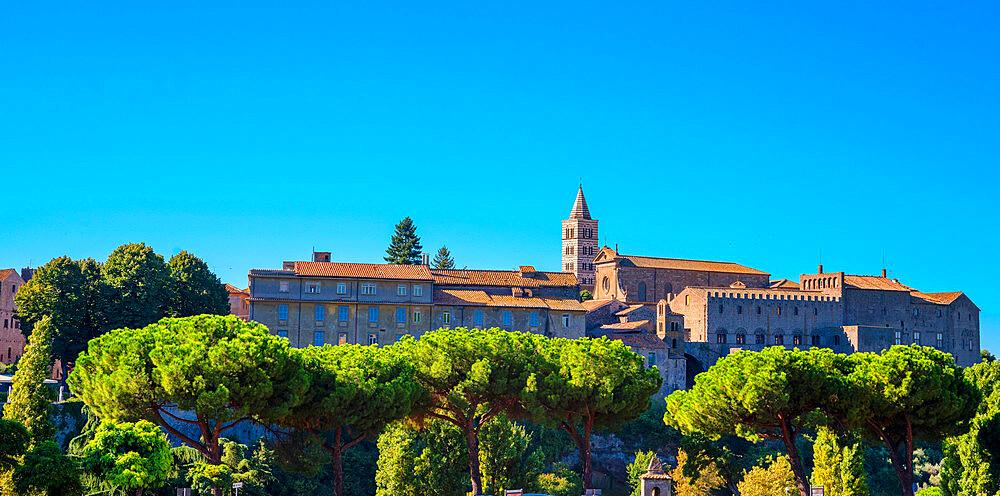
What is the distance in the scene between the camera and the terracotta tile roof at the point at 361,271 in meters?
75.2

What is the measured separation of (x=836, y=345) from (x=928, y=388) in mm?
47720

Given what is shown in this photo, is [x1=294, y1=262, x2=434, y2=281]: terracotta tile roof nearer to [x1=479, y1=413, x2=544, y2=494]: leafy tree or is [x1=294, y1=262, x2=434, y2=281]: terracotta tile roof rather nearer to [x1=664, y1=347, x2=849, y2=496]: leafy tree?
[x1=479, y1=413, x2=544, y2=494]: leafy tree

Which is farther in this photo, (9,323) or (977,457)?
(9,323)

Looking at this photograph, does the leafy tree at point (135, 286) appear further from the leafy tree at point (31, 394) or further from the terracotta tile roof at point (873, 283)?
the terracotta tile roof at point (873, 283)

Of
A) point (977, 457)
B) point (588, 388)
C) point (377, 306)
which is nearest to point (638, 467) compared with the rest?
point (588, 388)

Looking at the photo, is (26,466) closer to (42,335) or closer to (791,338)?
(42,335)

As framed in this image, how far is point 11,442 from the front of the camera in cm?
3156

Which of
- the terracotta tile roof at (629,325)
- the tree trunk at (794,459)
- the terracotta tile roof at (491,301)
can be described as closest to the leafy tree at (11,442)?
the tree trunk at (794,459)

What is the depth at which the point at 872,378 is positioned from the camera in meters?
45.0

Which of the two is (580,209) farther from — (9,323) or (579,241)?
(9,323)

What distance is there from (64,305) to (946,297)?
74443 mm

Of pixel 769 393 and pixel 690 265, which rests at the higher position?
pixel 690 265

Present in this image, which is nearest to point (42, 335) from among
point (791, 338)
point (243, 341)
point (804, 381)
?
point (243, 341)

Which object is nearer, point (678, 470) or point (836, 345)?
point (678, 470)
